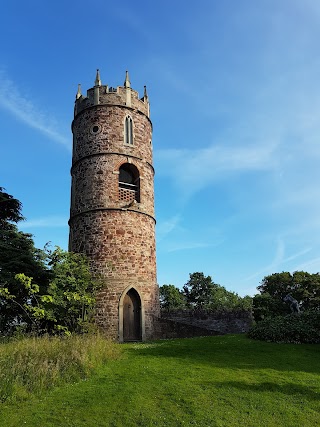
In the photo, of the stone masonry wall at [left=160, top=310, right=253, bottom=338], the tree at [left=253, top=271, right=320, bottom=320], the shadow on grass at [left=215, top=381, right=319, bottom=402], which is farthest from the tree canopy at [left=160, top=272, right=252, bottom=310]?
the shadow on grass at [left=215, top=381, right=319, bottom=402]

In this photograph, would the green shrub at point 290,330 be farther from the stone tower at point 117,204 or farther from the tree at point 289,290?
the tree at point 289,290

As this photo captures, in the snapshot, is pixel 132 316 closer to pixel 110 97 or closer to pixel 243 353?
pixel 243 353

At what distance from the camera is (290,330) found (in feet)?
48.1

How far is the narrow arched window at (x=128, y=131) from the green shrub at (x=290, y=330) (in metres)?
10.6

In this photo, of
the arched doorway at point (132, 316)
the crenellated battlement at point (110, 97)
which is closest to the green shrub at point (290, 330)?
the arched doorway at point (132, 316)

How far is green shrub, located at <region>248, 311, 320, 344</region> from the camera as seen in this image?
14.4 metres

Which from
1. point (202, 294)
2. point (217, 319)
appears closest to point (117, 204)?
point (217, 319)

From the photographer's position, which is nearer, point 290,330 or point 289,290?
point 290,330

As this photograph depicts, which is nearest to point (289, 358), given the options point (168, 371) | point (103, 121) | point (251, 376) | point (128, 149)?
point (251, 376)

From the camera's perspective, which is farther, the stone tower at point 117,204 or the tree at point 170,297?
the tree at point 170,297

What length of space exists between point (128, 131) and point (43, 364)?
45.1 feet

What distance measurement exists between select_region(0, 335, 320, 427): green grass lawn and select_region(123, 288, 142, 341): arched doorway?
6212mm

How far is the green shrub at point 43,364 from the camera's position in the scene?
7918 mm

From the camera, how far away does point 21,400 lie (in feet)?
24.7
